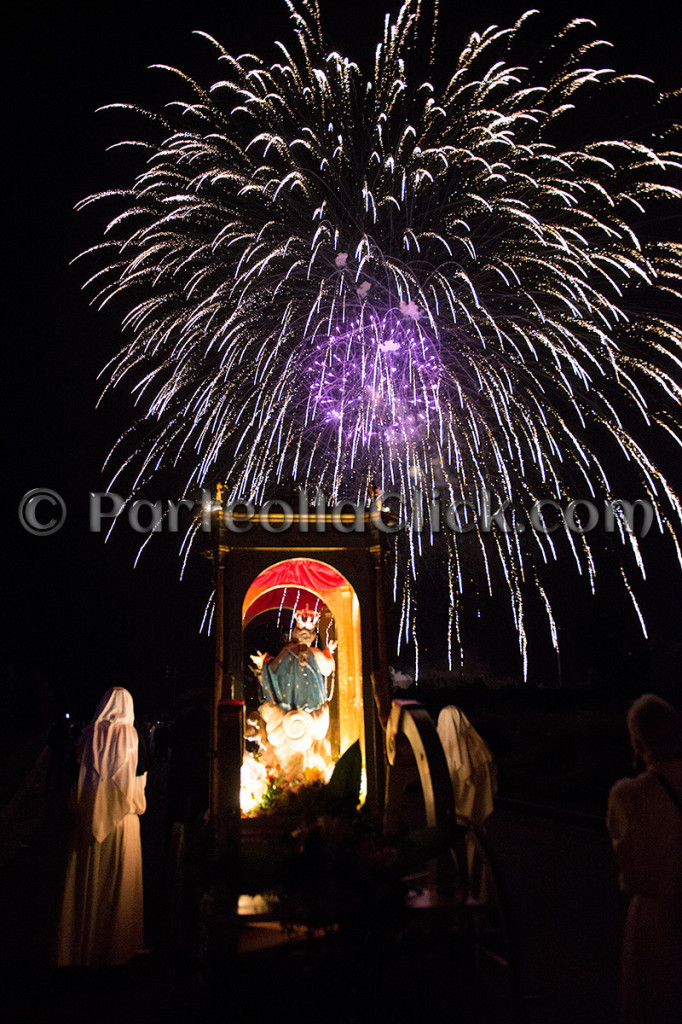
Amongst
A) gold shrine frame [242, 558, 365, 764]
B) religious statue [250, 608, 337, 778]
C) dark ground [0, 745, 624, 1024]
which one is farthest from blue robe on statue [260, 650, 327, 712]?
dark ground [0, 745, 624, 1024]

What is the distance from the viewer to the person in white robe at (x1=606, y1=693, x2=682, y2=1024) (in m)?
3.85

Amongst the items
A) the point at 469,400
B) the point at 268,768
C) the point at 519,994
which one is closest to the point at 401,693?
the point at 469,400

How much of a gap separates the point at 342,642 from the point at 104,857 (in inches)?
169

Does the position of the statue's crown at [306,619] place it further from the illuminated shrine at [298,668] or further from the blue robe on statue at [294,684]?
the blue robe on statue at [294,684]

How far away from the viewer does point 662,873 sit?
391 cm

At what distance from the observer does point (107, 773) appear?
648 cm

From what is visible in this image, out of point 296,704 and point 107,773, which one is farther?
point 296,704

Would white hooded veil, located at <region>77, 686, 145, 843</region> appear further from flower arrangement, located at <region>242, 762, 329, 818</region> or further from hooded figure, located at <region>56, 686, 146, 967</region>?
flower arrangement, located at <region>242, 762, 329, 818</region>

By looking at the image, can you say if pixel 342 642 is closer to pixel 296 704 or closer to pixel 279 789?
pixel 296 704

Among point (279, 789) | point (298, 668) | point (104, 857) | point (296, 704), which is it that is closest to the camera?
point (104, 857)

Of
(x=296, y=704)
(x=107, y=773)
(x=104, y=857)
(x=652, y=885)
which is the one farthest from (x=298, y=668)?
(x=652, y=885)

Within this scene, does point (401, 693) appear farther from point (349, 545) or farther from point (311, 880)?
point (311, 880)

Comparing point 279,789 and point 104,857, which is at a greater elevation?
point 279,789

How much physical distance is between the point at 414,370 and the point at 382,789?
314 inches
